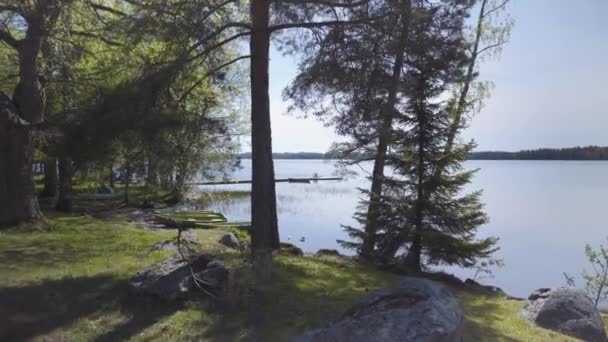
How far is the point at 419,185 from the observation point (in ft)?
28.7

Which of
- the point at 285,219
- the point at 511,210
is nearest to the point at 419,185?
the point at 285,219

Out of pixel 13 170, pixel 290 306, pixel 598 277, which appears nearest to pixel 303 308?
pixel 290 306

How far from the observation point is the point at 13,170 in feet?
30.4

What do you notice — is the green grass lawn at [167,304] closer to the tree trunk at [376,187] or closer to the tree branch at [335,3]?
the tree trunk at [376,187]

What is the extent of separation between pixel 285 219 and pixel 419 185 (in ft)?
43.5

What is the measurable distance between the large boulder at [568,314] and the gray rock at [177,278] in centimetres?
414

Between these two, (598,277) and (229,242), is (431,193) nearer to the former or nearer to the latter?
(598,277)

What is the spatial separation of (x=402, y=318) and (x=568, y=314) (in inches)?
136

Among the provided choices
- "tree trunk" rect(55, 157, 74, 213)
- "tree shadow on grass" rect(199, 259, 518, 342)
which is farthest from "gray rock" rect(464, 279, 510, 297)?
"tree trunk" rect(55, 157, 74, 213)

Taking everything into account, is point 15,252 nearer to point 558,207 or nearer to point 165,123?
point 165,123

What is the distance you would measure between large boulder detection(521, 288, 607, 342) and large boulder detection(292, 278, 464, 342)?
106 inches

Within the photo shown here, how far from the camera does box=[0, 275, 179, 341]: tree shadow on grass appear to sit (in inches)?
171

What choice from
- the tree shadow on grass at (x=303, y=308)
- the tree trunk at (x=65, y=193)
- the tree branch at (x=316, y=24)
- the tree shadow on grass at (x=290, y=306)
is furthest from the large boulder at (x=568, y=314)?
the tree trunk at (x=65, y=193)

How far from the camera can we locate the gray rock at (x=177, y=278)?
4.98 metres
